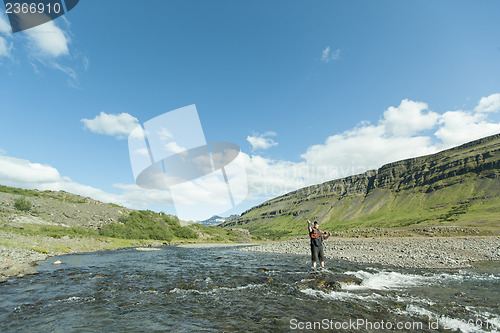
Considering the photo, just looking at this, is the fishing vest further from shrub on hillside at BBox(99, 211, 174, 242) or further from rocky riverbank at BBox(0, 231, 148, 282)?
shrub on hillside at BBox(99, 211, 174, 242)

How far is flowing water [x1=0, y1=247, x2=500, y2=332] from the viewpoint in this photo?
8719 mm

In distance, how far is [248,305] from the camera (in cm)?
1136

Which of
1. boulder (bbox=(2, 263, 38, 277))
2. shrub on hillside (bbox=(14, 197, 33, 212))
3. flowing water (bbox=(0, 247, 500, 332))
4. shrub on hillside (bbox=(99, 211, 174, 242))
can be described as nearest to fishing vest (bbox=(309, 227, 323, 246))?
flowing water (bbox=(0, 247, 500, 332))

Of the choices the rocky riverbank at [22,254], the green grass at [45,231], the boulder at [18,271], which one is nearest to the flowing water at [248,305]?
the boulder at [18,271]

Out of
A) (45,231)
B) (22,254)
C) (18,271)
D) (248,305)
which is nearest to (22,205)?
(45,231)

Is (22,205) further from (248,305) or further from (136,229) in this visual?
(248,305)

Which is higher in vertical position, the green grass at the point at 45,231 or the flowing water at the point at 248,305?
the green grass at the point at 45,231

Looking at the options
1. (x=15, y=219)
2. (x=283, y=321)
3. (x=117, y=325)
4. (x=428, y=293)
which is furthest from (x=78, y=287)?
(x=15, y=219)

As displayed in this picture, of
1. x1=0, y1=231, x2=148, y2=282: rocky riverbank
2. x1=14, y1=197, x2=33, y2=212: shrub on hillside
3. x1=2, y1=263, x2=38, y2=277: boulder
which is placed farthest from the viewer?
x1=14, y1=197, x2=33, y2=212: shrub on hillside

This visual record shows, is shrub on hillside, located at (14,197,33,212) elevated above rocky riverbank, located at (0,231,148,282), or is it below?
above

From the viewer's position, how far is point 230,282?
16797mm

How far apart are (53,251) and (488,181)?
255025 mm

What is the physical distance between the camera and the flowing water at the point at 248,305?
8.72 meters

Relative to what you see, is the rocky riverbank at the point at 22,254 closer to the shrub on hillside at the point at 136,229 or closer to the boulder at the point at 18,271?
the boulder at the point at 18,271
